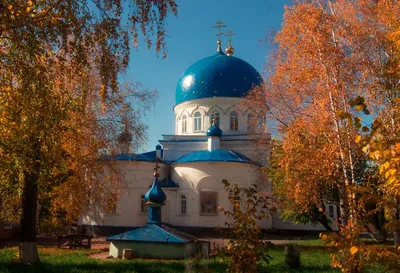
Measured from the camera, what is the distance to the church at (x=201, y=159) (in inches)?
859

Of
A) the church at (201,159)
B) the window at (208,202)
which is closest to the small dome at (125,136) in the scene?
the church at (201,159)

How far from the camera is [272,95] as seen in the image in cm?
1251

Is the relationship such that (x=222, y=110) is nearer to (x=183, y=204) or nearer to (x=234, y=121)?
(x=234, y=121)

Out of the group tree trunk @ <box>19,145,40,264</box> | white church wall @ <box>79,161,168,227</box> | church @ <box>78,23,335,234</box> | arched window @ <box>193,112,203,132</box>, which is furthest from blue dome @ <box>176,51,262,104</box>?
tree trunk @ <box>19,145,40,264</box>

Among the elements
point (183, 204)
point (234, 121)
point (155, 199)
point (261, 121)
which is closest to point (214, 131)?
point (234, 121)

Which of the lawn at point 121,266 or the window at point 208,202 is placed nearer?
the lawn at point 121,266

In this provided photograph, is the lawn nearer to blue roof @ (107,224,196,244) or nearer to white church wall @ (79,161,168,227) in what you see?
blue roof @ (107,224,196,244)

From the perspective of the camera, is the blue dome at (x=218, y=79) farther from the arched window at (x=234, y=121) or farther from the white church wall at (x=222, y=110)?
the arched window at (x=234, y=121)

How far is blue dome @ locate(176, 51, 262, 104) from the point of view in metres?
25.1

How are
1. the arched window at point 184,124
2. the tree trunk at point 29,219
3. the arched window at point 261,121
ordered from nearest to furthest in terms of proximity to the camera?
the tree trunk at point 29,219 → the arched window at point 261,121 → the arched window at point 184,124

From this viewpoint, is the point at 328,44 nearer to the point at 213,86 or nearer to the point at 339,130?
the point at 339,130

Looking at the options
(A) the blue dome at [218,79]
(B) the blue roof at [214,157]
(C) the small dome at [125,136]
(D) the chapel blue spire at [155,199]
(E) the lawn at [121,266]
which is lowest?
(E) the lawn at [121,266]

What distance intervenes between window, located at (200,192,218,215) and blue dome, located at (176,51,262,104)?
636cm

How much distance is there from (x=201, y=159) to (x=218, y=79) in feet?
19.0
